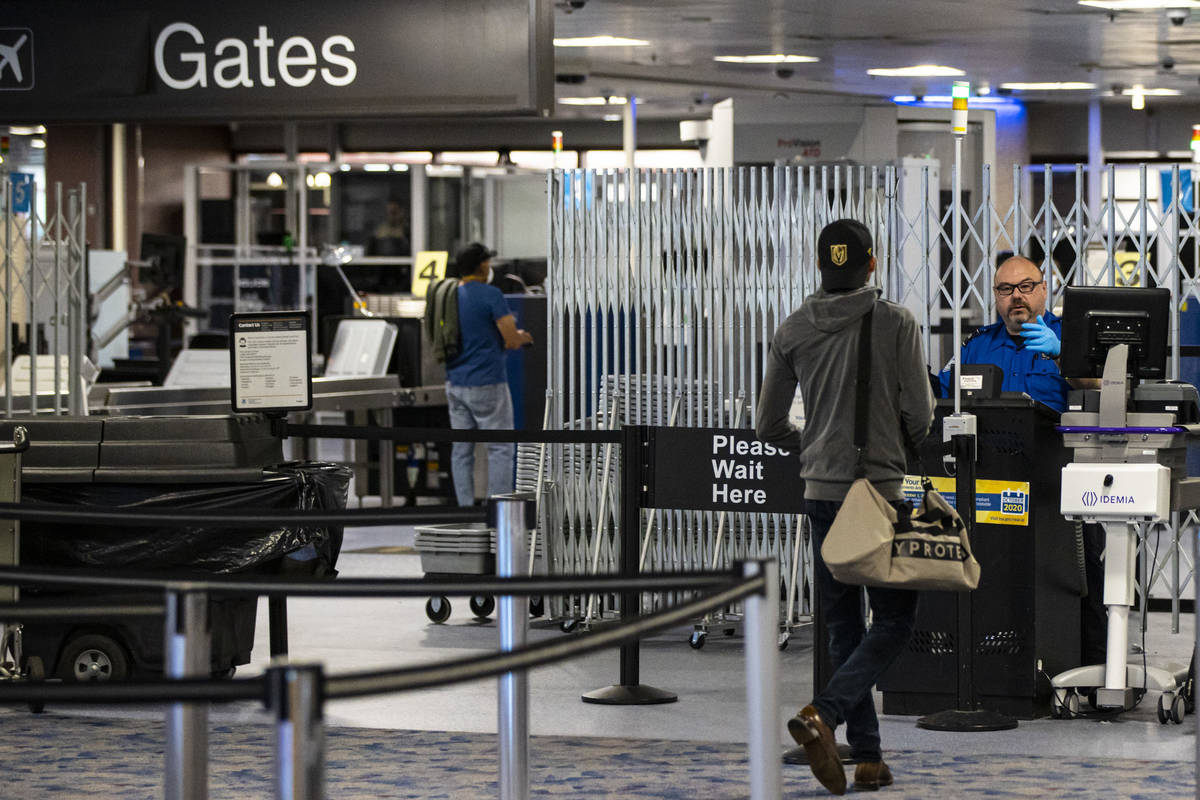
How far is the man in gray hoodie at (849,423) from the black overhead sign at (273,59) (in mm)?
1075

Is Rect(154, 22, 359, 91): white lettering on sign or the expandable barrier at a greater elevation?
Rect(154, 22, 359, 91): white lettering on sign

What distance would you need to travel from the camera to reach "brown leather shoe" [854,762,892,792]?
16.7ft

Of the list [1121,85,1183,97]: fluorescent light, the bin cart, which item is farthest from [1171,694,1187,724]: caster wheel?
[1121,85,1183,97]: fluorescent light

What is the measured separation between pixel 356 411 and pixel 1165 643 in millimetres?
6323

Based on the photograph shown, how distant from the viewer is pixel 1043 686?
20.1 ft

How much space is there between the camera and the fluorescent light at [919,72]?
14.5 meters

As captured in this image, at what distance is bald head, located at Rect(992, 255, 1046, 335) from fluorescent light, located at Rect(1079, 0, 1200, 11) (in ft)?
15.5

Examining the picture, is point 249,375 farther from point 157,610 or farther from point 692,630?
point 157,610

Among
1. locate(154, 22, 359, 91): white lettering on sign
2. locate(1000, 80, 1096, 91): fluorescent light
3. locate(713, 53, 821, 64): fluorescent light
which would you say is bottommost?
locate(154, 22, 359, 91): white lettering on sign

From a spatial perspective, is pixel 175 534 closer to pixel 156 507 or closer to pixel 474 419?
pixel 156 507

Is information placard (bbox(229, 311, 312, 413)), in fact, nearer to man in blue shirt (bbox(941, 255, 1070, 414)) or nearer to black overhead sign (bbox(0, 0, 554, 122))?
black overhead sign (bbox(0, 0, 554, 122))

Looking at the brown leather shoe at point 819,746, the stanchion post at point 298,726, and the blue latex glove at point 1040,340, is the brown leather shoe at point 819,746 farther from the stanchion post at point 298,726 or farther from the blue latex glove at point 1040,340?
the stanchion post at point 298,726

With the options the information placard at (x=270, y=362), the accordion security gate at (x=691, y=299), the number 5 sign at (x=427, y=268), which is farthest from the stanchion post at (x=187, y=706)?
the number 5 sign at (x=427, y=268)

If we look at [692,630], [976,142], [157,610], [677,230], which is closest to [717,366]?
[677,230]
